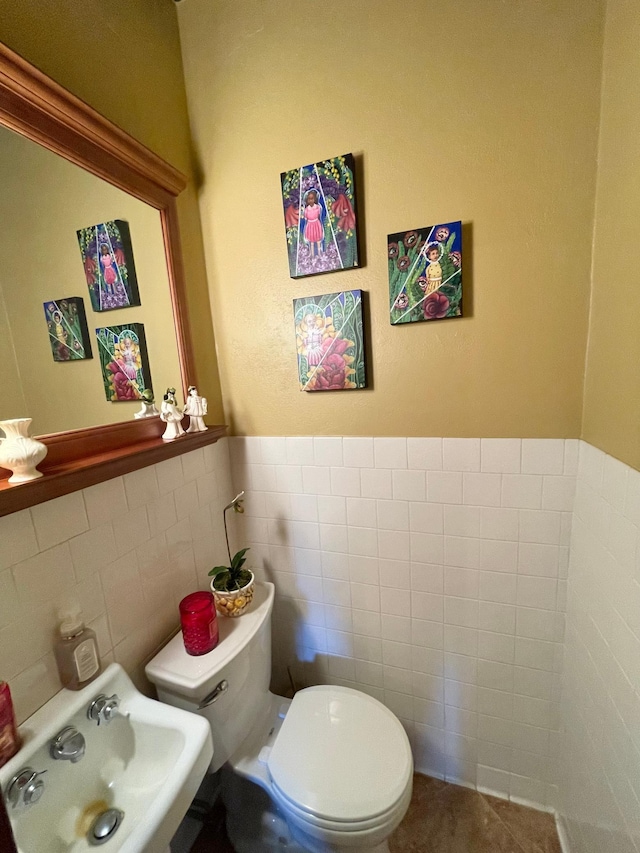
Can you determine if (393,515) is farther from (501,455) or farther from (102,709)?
(102,709)

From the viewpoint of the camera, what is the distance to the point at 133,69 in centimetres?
99

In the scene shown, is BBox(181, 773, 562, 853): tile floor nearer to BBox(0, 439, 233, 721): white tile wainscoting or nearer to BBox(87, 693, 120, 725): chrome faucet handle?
BBox(0, 439, 233, 721): white tile wainscoting

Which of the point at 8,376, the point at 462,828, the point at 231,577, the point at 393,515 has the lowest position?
the point at 462,828

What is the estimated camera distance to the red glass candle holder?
3.10ft

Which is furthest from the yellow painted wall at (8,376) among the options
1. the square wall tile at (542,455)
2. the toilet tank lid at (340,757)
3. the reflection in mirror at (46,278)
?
the square wall tile at (542,455)

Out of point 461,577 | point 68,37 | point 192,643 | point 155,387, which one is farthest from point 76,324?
point 461,577

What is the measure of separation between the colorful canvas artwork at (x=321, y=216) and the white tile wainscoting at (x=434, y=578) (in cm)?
58

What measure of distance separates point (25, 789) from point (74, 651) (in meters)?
0.21

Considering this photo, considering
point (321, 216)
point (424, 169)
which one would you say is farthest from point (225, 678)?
point (424, 169)

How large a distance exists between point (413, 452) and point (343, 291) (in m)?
0.56

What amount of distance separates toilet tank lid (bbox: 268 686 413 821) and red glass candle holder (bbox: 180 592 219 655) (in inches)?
14.9

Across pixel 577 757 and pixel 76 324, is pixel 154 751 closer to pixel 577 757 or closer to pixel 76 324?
pixel 76 324

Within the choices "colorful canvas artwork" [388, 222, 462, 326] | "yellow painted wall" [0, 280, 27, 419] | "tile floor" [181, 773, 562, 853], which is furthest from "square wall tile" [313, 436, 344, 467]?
"tile floor" [181, 773, 562, 853]

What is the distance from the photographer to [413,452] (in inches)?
44.7
